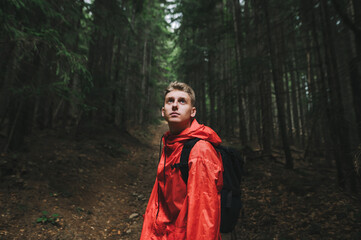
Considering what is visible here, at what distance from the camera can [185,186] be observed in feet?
5.64

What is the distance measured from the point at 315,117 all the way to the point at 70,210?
6.94 meters

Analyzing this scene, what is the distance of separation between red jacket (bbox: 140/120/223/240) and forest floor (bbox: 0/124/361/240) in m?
3.69

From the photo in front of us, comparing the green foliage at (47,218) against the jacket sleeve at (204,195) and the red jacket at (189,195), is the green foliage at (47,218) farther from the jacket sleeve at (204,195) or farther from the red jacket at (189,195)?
the jacket sleeve at (204,195)

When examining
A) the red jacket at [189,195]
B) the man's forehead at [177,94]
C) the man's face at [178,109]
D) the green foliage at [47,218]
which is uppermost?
the man's forehead at [177,94]

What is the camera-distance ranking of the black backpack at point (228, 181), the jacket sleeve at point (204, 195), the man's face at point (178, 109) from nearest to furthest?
the jacket sleeve at point (204, 195) < the black backpack at point (228, 181) < the man's face at point (178, 109)

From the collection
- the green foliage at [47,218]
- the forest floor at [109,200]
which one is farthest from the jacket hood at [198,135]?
the green foliage at [47,218]

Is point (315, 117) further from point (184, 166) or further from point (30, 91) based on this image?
point (30, 91)

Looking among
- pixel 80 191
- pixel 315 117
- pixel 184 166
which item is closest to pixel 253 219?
pixel 315 117

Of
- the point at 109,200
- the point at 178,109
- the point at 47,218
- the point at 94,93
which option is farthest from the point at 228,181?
the point at 94,93

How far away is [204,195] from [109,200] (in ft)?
19.4

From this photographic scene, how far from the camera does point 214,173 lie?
60.3 inches

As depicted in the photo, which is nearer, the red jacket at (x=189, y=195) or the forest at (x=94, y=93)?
the red jacket at (x=189, y=195)

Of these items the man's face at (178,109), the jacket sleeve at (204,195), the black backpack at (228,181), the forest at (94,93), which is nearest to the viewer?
the jacket sleeve at (204,195)

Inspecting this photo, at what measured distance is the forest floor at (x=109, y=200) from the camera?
4.40 m
